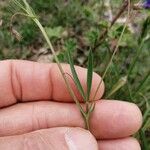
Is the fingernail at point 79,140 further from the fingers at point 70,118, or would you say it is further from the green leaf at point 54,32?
the green leaf at point 54,32

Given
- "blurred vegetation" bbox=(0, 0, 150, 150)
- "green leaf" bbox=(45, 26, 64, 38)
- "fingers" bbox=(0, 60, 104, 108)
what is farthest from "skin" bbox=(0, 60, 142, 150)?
"green leaf" bbox=(45, 26, 64, 38)

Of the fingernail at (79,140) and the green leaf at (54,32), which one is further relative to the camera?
the green leaf at (54,32)

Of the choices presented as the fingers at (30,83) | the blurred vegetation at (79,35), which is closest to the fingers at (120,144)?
the fingers at (30,83)

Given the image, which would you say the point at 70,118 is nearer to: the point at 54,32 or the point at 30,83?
the point at 30,83

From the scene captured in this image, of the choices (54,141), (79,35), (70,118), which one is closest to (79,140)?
(54,141)

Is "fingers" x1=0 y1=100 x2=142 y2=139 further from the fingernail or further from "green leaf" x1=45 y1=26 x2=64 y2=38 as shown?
"green leaf" x1=45 y1=26 x2=64 y2=38

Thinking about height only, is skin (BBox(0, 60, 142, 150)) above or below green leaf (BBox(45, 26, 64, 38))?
below
